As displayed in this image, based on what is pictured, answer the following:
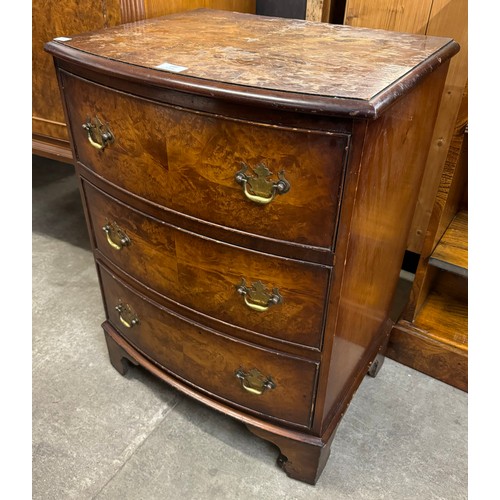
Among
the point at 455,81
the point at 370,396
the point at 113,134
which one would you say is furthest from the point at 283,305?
the point at 455,81

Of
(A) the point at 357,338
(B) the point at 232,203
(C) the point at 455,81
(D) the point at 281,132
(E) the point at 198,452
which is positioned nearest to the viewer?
(D) the point at 281,132

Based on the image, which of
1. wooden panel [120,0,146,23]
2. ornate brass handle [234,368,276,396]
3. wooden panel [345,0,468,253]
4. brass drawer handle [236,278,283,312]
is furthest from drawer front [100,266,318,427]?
wooden panel [345,0,468,253]

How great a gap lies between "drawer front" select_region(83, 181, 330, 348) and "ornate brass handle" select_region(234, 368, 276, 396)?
5.3 inches

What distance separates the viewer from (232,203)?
887mm

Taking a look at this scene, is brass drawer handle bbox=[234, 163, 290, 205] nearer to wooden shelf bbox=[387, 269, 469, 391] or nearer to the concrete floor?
the concrete floor

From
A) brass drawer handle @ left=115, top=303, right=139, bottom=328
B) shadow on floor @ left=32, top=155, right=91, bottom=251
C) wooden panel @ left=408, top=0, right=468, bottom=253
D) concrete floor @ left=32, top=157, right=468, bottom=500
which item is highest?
wooden panel @ left=408, top=0, right=468, bottom=253

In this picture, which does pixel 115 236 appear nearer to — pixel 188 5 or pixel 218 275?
pixel 218 275

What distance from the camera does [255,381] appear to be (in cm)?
112

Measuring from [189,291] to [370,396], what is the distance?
28.0 inches

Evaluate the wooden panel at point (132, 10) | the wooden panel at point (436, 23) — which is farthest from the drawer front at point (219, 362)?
the wooden panel at point (436, 23)

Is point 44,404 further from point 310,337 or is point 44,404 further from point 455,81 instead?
point 455,81

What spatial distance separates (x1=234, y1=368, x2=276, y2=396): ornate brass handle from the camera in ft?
3.60

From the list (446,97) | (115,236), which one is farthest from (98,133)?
(446,97)
